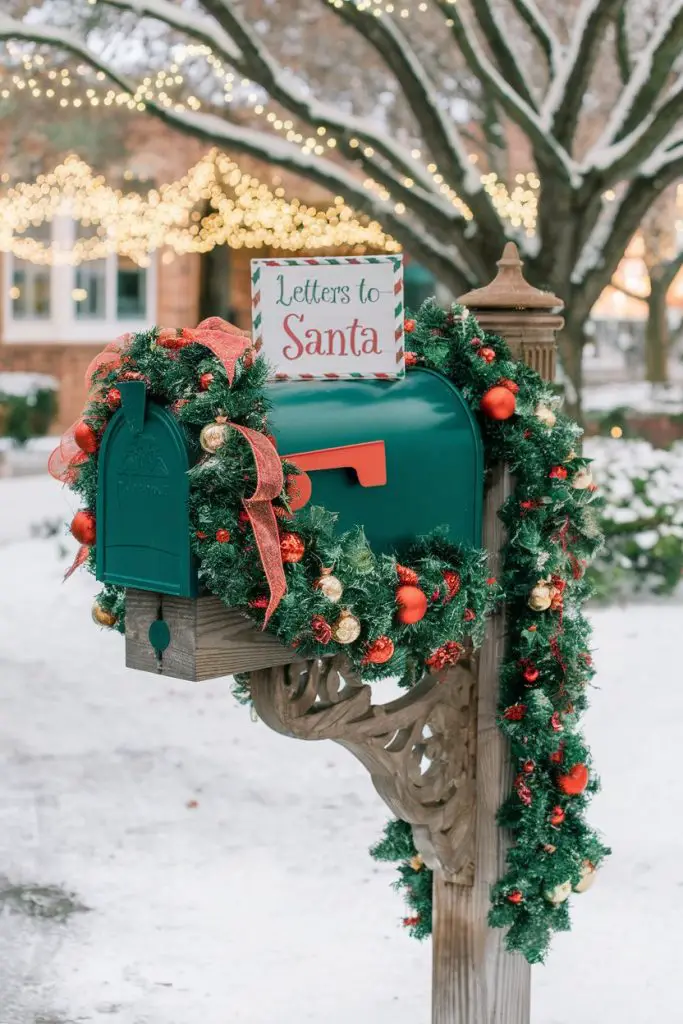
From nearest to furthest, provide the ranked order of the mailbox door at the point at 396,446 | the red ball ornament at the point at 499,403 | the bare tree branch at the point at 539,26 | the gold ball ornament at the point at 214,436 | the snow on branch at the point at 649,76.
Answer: the gold ball ornament at the point at 214,436, the mailbox door at the point at 396,446, the red ball ornament at the point at 499,403, the snow on branch at the point at 649,76, the bare tree branch at the point at 539,26

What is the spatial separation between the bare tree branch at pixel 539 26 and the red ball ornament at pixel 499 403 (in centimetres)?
532

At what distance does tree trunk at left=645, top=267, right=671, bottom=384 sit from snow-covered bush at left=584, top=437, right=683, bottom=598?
10.6 metres

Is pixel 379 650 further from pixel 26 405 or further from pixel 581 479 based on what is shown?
pixel 26 405

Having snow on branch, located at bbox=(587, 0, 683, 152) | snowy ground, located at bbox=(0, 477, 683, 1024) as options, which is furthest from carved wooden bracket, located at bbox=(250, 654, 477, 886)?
snow on branch, located at bbox=(587, 0, 683, 152)

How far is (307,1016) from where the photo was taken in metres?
3.76

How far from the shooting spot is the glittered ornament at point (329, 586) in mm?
2436

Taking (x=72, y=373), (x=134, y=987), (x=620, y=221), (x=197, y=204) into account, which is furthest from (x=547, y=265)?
(x=72, y=373)

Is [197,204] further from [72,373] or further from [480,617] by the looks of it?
[480,617]

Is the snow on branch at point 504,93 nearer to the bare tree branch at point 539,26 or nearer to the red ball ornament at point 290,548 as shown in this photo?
the bare tree branch at point 539,26

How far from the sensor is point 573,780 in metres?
3.09

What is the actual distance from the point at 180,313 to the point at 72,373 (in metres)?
1.81

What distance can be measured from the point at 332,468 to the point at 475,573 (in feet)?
1.32

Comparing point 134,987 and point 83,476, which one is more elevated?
point 83,476

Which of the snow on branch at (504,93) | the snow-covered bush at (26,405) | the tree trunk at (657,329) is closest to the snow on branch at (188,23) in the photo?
the snow on branch at (504,93)
